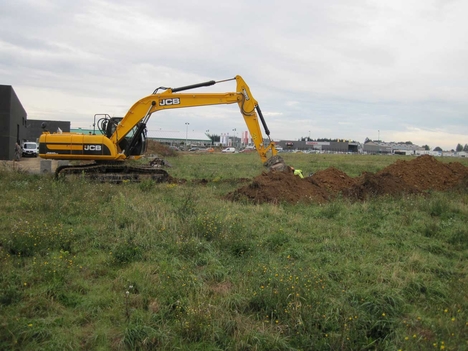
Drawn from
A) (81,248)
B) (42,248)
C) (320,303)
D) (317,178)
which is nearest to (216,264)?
(320,303)

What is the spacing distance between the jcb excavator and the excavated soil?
2282 millimetres

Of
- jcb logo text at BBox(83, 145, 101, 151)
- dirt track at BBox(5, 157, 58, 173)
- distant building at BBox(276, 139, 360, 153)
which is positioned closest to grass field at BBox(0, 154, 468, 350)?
jcb logo text at BBox(83, 145, 101, 151)

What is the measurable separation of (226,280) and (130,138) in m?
11.4

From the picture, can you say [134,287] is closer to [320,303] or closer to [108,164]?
[320,303]

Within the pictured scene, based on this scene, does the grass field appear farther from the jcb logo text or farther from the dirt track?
the dirt track

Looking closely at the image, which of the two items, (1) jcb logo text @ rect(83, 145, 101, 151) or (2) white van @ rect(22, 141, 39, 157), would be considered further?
(2) white van @ rect(22, 141, 39, 157)

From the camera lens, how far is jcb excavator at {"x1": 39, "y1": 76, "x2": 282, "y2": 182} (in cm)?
1532

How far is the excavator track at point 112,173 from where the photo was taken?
15.3 meters

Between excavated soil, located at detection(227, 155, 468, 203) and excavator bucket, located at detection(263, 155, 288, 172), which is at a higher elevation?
excavator bucket, located at detection(263, 155, 288, 172)

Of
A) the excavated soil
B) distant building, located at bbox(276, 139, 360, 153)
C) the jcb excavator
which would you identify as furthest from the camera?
distant building, located at bbox(276, 139, 360, 153)

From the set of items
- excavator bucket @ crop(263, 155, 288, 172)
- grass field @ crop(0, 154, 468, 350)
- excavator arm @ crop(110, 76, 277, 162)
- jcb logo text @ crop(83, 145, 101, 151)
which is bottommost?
grass field @ crop(0, 154, 468, 350)

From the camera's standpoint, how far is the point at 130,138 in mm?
16203

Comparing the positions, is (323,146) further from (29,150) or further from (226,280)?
(226,280)

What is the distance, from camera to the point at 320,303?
495 cm
